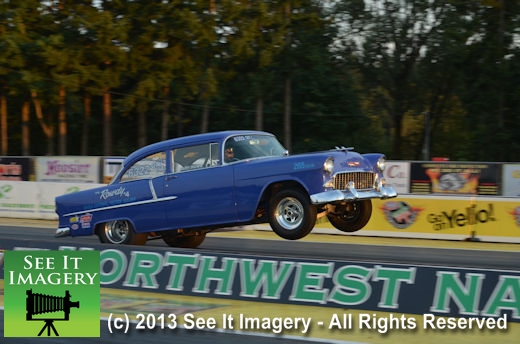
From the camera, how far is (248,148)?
11.5 metres

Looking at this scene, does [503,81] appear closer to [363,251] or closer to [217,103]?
[217,103]

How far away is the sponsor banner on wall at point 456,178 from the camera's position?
25.0 meters

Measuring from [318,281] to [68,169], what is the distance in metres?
22.3

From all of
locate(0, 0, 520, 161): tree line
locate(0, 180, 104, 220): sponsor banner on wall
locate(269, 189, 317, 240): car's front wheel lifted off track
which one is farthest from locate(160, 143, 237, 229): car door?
locate(0, 0, 520, 161): tree line

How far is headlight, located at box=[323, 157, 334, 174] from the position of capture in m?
10.5

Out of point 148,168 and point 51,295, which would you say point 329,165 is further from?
point 51,295

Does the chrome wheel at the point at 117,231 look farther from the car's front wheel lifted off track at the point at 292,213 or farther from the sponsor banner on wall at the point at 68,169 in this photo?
the sponsor banner on wall at the point at 68,169

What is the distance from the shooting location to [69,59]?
4244cm

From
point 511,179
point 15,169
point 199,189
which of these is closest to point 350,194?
point 199,189

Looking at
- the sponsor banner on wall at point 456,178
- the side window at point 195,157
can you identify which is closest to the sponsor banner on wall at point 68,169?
the sponsor banner on wall at point 456,178

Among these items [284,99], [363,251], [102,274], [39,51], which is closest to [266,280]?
[102,274]

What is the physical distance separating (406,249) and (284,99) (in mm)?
34218

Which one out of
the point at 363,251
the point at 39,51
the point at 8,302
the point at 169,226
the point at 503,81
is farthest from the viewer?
the point at 503,81

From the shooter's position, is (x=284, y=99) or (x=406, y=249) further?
(x=284, y=99)
